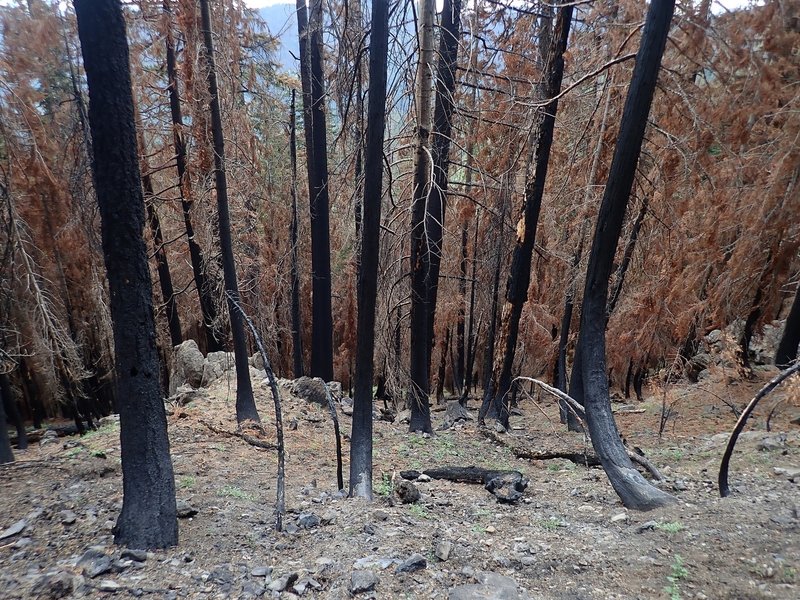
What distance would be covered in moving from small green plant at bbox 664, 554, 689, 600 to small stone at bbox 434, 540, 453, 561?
155 cm

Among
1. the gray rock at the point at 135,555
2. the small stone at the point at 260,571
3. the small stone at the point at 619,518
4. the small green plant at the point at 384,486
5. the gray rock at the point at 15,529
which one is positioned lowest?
the small green plant at the point at 384,486

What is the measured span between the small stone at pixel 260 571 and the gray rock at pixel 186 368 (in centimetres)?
1026

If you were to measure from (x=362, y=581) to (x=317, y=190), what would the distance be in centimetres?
995

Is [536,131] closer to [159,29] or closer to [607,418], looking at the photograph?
[607,418]

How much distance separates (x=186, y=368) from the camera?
12906 millimetres

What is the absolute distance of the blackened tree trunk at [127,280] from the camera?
3445mm

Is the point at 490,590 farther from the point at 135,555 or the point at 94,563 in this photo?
the point at 94,563

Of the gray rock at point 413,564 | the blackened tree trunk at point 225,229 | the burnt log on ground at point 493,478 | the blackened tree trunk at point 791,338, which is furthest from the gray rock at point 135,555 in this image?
the blackened tree trunk at point 791,338

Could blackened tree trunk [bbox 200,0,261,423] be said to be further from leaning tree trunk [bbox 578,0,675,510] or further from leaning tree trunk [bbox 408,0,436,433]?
leaning tree trunk [bbox 578,0,675,510]

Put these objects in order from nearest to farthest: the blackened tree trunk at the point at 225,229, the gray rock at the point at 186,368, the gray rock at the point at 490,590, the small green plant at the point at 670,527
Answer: the gray rock at the point at 490,590 → the small green plant at the point at 670,527 → the blackened tree trunk at the point at 225,229 → the gray rock at the point at 186,368

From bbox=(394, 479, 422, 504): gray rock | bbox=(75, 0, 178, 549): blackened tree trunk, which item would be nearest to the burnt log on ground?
bbox=(394, 479, 422, 504): gray rock

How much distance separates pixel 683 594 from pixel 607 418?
2057mm

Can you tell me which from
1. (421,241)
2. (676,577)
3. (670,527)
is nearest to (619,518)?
(670,527)

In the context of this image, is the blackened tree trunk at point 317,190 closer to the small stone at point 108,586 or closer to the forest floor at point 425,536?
the forest floor at point 425,536
